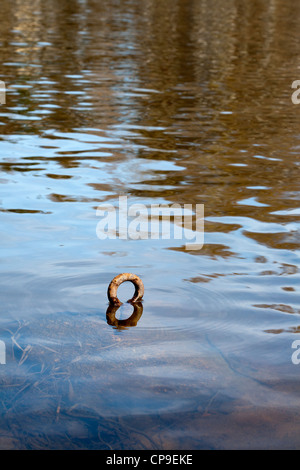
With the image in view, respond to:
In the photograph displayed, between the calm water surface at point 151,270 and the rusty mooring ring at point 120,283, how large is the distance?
96 mm

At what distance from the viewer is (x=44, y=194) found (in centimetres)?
766

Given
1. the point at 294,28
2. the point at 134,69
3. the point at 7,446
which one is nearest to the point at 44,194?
the point at 7,446

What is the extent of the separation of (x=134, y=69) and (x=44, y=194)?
10413 mm

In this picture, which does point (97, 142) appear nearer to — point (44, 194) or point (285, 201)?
point (44, 194)
